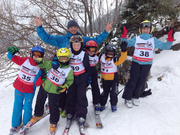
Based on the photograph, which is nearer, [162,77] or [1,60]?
[162,77]

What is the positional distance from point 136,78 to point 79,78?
5.16 ft

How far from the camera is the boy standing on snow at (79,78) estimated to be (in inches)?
110

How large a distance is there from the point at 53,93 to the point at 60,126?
2.90 ft

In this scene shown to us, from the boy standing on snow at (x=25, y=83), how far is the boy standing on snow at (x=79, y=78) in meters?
0.74

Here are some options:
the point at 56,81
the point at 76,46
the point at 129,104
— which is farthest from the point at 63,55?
the point at 129,104

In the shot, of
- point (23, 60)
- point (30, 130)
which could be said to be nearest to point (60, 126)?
point (30, 130)

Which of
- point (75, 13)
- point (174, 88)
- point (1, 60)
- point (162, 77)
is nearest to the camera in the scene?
point (174, 88)

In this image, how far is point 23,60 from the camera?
2912 millimetres

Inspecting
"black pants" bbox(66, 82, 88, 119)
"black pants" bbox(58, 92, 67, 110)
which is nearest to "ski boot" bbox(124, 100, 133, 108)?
"black pants" bbox(66, 82, 88, 119)

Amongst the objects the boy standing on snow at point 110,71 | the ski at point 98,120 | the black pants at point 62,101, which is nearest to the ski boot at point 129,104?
the boy standing on snow at point 110,71

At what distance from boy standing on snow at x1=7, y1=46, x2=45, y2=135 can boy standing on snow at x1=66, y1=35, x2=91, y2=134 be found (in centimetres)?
74

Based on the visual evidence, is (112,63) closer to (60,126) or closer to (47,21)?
(60,126)

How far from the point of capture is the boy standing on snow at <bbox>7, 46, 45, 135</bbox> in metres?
2.85

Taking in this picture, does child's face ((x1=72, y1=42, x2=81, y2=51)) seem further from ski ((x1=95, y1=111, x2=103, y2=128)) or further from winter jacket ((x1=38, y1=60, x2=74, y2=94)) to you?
ski ((x1=95, y1=111, x2=103, y2=128))
